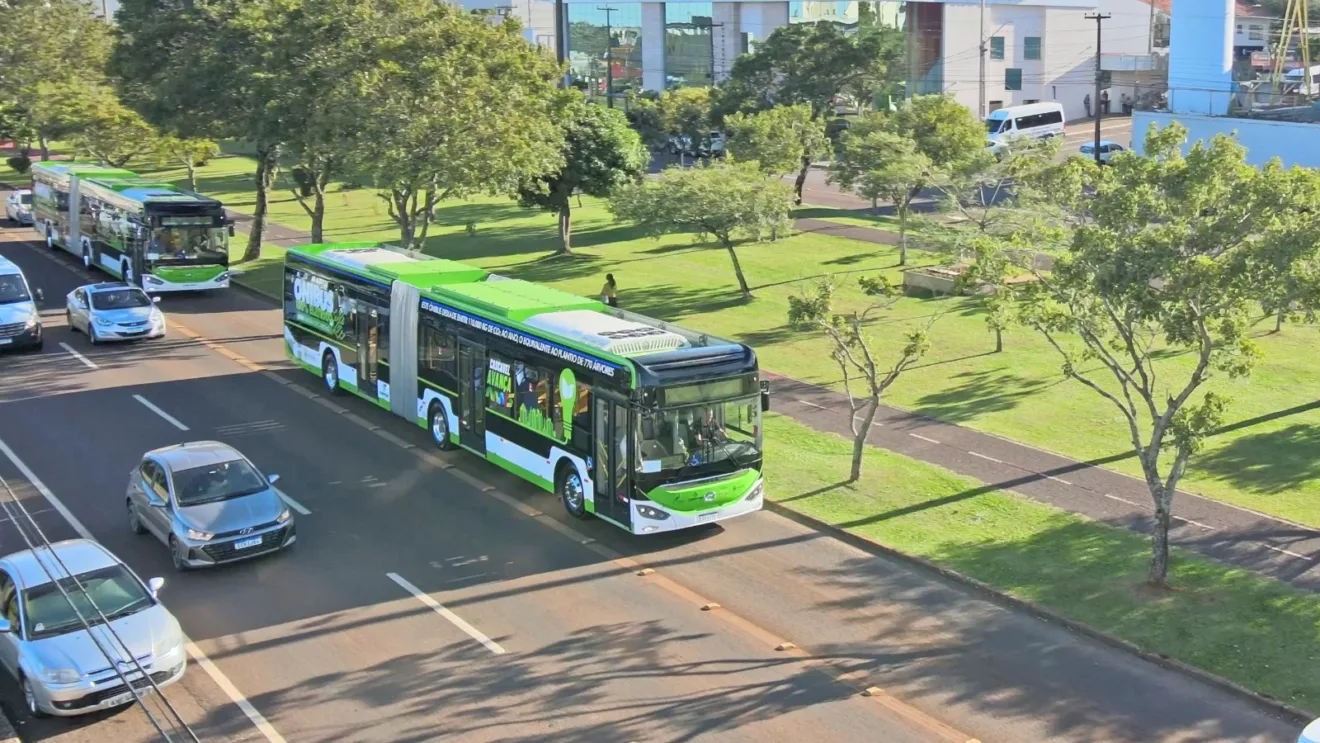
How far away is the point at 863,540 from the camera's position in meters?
19.8

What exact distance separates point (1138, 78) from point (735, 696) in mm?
91665

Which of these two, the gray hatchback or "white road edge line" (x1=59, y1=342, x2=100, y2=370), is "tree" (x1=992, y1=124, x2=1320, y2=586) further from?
"white road edge line" (x1=59, y1=342, x2=100, y2=370)

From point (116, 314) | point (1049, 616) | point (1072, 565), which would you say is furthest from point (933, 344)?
point (116, 314)

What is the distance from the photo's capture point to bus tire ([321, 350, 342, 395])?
28172 millimetres

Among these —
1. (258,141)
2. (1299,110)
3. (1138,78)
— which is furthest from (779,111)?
(1138,78)

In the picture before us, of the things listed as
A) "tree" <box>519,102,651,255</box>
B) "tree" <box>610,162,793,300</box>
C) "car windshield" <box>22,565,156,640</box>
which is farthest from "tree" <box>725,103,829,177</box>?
"car windshield" <box>22,565,156,640</box>

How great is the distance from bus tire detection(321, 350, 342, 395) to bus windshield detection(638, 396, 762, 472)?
1149 centimetres

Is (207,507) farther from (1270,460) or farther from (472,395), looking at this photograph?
(1270,460)

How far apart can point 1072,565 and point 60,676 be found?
1329cm

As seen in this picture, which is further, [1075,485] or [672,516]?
[1075,485]

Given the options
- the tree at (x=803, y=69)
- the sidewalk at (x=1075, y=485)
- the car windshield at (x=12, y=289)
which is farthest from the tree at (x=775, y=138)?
the car windshield at (x=12, y=289)

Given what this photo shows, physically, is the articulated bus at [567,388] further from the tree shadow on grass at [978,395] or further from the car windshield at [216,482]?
the tree shadow on grass at [978,395]

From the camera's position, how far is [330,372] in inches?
1118

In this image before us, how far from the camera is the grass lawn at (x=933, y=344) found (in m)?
23.7
